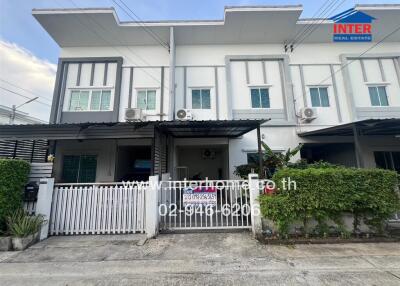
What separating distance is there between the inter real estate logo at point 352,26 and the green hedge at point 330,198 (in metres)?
9.05

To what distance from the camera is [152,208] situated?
187 inches

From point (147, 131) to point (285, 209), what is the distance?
4.61 m

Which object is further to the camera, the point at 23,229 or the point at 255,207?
the point at 255,207

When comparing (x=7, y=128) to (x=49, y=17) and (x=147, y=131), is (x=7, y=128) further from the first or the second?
(x=49, y=17)

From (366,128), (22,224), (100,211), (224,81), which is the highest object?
(224,81)

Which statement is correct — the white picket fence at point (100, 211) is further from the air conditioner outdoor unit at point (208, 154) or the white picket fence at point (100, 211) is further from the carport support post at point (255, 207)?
the air conditioner outdoor unit at point (208, 154)

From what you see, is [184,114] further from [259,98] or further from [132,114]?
[259,98]

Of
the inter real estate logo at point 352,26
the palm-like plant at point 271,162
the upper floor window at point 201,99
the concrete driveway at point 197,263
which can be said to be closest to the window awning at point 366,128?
the palm-like plant at point 271,162

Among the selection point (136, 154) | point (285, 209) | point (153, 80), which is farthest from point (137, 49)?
point (285, 209)

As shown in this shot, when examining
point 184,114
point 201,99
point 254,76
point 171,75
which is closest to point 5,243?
point 184,114

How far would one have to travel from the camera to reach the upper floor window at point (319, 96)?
9430 millimetres

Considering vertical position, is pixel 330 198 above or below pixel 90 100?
below

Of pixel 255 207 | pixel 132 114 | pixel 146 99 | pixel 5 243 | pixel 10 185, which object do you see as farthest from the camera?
pixel 146 99

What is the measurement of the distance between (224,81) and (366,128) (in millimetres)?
6586
